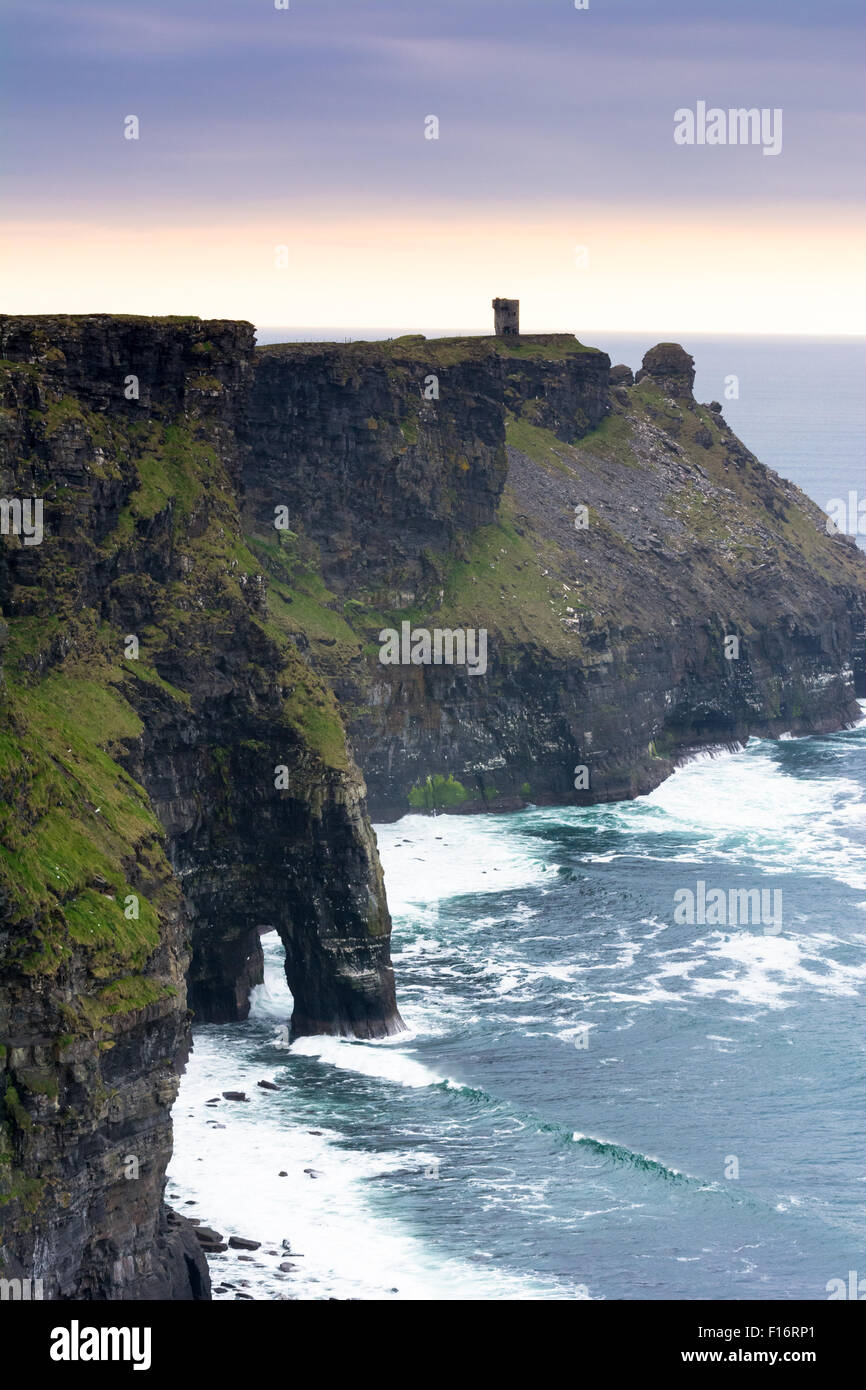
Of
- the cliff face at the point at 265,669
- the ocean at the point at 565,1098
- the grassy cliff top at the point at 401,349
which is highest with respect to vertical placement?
the grassy cliff top at the point at 401,349

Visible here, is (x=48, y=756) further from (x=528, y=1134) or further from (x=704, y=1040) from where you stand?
(x=704, y=1040)

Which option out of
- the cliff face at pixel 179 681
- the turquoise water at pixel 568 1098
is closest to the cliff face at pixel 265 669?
the cliff face at pixel 179 681

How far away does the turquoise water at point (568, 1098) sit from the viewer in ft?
265

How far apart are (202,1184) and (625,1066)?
2572 centimetres

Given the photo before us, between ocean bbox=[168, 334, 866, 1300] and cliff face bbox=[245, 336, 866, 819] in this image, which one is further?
→ cliff face bbox=[245, 336, 866, 819]

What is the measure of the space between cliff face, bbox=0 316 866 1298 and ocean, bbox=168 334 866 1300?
7.07 metres

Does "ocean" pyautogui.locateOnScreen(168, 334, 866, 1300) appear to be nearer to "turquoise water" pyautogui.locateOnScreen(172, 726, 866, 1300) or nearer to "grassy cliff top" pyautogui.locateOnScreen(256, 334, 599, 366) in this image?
"turquoise water" pyautogui.locateOnScreen(172, 726, 866, 1300)

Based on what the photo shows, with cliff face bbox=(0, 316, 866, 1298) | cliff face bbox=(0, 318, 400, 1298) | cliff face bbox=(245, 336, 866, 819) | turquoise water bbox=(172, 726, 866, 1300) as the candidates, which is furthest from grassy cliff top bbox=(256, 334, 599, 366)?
turquoise water bbox=(172, 726, 866, 1300)

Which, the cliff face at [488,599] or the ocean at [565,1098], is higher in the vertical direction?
the cliff face at [488,599]

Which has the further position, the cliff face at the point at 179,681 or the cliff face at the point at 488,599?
the cliff face at the point at 488,599

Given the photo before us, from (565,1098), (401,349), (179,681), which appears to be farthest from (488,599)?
(565,1098)

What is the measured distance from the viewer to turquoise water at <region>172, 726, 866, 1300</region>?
80.7 metres

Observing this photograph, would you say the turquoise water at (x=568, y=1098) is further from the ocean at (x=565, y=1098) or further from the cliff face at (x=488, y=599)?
the cliff face at (x=488, y=599)

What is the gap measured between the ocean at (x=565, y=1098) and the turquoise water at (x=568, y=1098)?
172 mm
